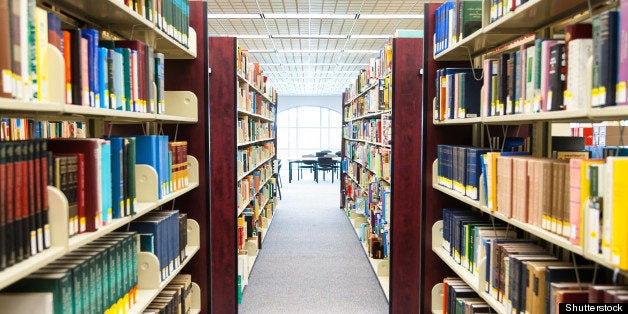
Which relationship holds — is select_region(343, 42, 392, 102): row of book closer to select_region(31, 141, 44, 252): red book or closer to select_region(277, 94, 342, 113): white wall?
select_region(31, 141, 44, 252): red book

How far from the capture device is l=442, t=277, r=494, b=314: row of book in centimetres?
238

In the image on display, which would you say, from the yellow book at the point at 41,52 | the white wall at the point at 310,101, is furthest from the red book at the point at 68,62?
the white wall at the point at 310,101

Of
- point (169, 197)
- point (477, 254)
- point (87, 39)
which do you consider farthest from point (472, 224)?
point (87, 39)

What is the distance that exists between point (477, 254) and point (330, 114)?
59.4 ft

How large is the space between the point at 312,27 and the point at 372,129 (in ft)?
8.26

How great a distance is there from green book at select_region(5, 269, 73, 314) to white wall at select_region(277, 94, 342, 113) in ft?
61.1

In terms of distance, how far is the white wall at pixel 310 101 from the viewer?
19938 millimetres

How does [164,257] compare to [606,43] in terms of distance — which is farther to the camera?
[164,257]

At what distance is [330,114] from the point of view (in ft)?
66.7

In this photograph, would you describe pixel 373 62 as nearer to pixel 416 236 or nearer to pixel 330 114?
pixel 416 236

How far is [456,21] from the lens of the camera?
2617 mm

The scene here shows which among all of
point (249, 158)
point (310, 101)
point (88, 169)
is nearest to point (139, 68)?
point (88, 169)

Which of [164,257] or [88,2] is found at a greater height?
[88,2]

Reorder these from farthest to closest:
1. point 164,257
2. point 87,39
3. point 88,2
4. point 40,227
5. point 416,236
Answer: point 416,236, point 164,257, point 88,2, point 87,39, point 40,227
